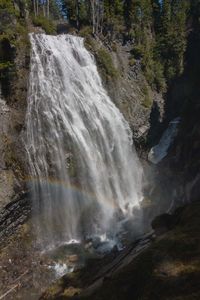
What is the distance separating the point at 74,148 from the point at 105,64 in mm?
10781

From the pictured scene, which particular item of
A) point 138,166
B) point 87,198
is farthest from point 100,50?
point 87,198

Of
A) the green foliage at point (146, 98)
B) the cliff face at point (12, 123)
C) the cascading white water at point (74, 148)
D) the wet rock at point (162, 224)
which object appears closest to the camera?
the wet rock at point (162, 224)

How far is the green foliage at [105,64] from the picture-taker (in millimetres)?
35500

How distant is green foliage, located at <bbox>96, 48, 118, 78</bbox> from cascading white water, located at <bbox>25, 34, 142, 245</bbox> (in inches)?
37.1

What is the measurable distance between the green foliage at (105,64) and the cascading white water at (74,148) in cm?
94

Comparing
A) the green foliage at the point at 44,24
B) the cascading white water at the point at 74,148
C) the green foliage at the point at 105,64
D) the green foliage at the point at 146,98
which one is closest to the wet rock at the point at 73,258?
the cascading white water at the point at 74,148

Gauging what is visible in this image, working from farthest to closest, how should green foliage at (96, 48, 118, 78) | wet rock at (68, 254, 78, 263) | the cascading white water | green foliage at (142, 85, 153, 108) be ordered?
green foliage at (142, 85, 153, 108), green foliage at (96, 48, 118, 78), the cascading white water, wet rock at (68, 254, 78, 263)

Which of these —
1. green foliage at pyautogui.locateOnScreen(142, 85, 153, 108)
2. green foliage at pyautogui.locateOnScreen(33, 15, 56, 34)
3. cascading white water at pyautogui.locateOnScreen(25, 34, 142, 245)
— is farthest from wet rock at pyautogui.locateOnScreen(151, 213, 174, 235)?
green foliage at pyautogui.locateOnScreen(33, 15, 56, 34)

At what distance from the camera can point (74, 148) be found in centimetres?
2889

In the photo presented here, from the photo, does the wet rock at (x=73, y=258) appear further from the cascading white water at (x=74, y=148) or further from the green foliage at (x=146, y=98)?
the green foliage at (x=146, y=98)

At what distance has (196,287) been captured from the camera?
9.04m

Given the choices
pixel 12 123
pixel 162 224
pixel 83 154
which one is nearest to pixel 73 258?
pixel 83 154

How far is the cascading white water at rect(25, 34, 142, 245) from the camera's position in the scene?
2744cm

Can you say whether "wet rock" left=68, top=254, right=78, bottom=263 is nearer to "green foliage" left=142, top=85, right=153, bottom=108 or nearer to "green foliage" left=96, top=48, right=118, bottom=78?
"green foliage" left=96, top=48, right=118, bottom=78
